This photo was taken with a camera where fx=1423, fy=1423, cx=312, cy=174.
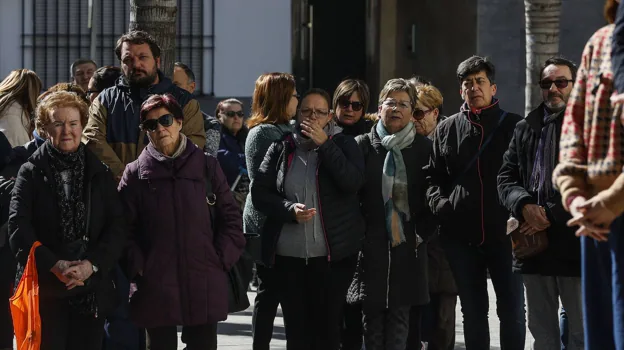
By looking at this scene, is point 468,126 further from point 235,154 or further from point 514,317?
point 235,154

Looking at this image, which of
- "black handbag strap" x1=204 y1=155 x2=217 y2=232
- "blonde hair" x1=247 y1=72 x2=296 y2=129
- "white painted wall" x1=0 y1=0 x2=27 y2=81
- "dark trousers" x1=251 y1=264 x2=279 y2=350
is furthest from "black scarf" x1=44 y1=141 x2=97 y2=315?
"white painted wall" x1=0 y1=0 x2=27 y2=81

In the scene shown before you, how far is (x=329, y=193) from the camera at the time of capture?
845cm

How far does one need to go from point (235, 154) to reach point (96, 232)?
5.94m

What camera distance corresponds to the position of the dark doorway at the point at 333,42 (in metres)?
22.0

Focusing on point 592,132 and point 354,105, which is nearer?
point 592,132

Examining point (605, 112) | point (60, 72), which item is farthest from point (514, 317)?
point (60, 72)

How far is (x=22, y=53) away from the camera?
71.0 feet

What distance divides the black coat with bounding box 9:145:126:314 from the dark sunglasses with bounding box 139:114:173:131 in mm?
343

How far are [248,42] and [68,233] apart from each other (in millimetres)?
13759

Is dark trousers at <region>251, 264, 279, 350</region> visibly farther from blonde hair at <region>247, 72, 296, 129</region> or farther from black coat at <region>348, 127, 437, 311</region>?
blonde hair at <region>247, 72, 296, 129</region>

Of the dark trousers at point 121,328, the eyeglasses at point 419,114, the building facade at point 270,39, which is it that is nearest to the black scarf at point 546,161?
the eyeglasses at point 419,114

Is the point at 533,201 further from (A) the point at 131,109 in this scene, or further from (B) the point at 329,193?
(A) the point at 131,109

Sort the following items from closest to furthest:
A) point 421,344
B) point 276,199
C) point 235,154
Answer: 1. point 276,199
2. point 421,344
3. point 235,154

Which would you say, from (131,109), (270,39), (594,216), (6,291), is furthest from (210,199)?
(270,39)
